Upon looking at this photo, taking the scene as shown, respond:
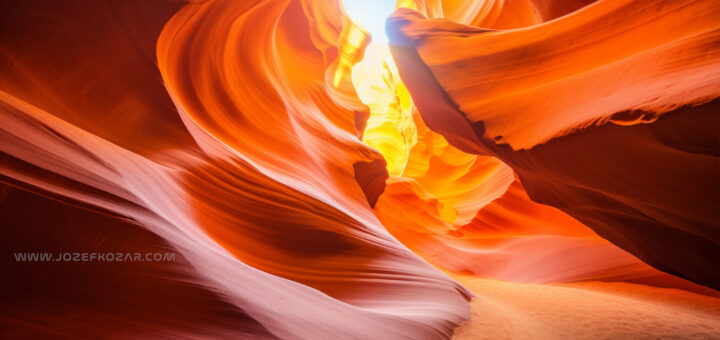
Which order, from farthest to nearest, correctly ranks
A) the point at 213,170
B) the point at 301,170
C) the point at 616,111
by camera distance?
the point at 301,170, the point at 213,170, the point at 616,111

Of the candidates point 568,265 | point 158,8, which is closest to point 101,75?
point 158,8

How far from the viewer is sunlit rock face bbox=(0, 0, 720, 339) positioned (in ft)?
3.90

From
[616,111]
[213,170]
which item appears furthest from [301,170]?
[616,111]

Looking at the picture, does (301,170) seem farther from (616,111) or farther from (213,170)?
(616,111)

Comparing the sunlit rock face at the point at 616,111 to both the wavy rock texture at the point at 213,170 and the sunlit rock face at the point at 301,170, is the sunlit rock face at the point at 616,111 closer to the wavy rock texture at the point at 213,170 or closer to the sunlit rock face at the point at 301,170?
the sunlit rock face at the point at 301,170

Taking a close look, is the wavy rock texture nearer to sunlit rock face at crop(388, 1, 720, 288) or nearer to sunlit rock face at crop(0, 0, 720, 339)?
sunlit rock face at crop(0, 0, 720, 339)

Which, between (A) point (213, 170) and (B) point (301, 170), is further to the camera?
(B) point (301, 170)

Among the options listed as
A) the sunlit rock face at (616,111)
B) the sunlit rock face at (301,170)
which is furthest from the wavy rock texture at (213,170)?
the sunlit rock face at (616,111)

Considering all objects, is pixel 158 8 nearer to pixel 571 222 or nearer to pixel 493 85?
pixel 493 85

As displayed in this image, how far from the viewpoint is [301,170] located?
356cm

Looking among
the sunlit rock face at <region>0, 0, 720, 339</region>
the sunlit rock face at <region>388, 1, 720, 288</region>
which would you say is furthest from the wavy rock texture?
the sunlit rock face at <region>388, 1, 720, 288</region>

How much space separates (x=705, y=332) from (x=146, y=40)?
14.4ft

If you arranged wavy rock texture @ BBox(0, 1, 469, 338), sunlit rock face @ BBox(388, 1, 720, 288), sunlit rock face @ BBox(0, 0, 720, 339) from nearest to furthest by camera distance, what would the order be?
sunlit rock face @ BBox(0, 0, 720, 339) → wavy rock texture @ BBox(0, 1, 469, 338) → sunlit rock face @ BBox(388, 1, 720, 288)

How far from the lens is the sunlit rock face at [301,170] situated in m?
1.19
